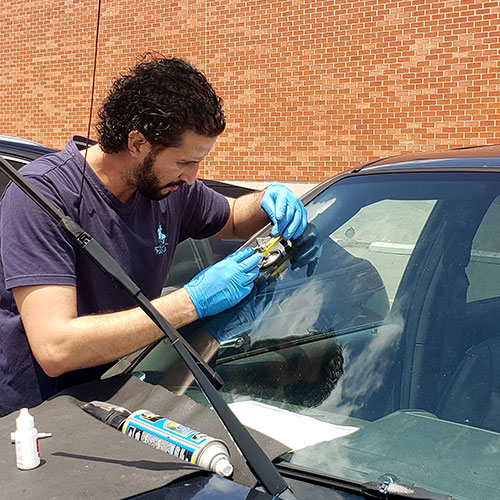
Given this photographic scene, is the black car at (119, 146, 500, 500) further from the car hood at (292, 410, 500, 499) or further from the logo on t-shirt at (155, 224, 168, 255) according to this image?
the logo on t-shirt at (155, 224, 168, 255)

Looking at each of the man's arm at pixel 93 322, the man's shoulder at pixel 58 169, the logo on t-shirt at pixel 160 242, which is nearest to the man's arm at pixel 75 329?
the man's arm at pixel 93 322

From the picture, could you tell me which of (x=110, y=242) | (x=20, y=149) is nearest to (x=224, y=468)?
(x=110, y=242)

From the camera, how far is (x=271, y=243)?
7.37ft

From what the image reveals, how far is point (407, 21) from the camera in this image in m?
9.61

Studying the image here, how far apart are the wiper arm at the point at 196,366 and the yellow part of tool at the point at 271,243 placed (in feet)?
2.40

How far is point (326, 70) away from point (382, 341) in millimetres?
8983

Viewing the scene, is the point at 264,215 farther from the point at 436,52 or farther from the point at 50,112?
the point at 50,112

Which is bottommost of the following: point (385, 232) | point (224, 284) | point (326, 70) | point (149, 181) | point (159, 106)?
point (224, 284)

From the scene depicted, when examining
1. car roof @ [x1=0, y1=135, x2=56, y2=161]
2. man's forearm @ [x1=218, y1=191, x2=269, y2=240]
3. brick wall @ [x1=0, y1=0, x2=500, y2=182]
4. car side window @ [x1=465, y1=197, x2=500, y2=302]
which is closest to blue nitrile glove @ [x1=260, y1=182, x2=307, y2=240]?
man's forearm @ [x1=218, y1=191, x2=269, y2=240]

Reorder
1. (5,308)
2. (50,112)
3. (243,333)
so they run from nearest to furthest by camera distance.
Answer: (243,333) → (5,308) → (50,112)

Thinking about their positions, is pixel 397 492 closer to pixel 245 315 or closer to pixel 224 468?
pixel 224 468

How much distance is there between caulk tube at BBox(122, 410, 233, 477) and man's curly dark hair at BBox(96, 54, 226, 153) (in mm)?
854

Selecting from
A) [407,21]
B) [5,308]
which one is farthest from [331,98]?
[5,308]

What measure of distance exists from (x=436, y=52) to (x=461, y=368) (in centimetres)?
848
